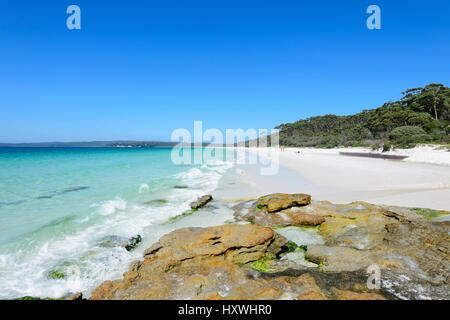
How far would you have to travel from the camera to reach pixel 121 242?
5.77 m

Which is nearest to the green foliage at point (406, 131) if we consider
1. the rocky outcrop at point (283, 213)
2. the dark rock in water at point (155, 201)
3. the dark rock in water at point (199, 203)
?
the rocky outcrop at point (283, 213)

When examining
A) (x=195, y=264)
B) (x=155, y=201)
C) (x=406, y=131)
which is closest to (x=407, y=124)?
(x=406, y=131)

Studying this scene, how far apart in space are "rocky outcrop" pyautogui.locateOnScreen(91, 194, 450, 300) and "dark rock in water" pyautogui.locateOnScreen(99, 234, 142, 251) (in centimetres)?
123

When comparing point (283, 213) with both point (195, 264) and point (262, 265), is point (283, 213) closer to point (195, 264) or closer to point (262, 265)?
point (262, 265)

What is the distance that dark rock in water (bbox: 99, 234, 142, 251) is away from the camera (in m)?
5.63

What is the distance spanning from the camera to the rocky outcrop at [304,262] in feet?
9.27

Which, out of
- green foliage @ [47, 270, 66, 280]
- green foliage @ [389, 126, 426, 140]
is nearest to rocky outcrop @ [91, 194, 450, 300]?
green foliage @ [47, 270, 66, 280]

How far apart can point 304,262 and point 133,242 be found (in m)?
4.45

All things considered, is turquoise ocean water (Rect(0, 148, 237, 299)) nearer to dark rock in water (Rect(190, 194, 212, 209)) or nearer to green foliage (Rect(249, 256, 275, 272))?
dark rock in water (Rect(190, 194, 212, 209))

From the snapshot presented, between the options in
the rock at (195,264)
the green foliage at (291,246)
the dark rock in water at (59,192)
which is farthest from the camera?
the dark rock in water at (59,192)

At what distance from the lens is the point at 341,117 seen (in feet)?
324

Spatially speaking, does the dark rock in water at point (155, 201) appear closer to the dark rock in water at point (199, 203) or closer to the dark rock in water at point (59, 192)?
the dark rock in water at point (199, 203)
